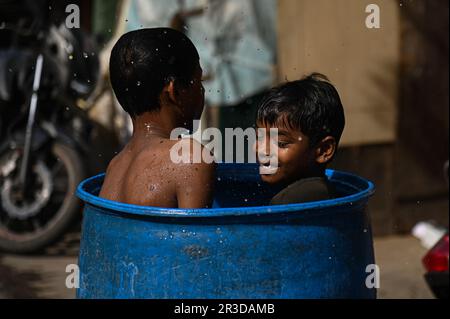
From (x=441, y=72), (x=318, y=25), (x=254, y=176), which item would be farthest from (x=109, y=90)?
(x=254, y=176)

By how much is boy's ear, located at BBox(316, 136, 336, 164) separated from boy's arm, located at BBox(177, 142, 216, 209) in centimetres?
44

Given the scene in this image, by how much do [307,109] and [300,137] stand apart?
9cm

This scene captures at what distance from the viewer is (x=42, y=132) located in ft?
16.9

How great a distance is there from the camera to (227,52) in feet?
17.3

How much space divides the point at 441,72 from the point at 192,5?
1592mm

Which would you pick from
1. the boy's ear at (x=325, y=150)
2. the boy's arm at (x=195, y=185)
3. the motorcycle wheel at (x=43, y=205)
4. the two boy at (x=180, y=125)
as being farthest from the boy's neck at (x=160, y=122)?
the motorcycle wheel at (x=43, y=205)

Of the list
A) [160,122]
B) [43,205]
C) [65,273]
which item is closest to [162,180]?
[160,122]

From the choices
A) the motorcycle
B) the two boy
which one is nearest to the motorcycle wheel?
the motorcycle

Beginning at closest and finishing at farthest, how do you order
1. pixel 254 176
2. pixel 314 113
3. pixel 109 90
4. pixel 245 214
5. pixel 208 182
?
pixel 245 214
pixel 208 182
pixel 314 113
pixel 254 176
pixel 109 90

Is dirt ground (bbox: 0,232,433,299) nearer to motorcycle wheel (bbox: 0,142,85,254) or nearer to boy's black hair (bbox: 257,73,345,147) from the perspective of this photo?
motorcycle wheel (bbox: 0,142,85,254)

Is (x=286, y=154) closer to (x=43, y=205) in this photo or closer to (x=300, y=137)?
(x=300, y=137)

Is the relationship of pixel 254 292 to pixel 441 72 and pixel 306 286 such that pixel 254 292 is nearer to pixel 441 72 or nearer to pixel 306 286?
pixel 306 286

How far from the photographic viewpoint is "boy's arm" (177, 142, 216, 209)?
224 centimetres

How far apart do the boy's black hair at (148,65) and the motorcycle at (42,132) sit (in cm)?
263
